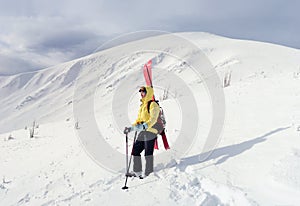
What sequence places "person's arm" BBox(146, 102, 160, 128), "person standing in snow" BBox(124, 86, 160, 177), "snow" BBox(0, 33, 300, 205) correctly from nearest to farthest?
"snow" BBox(0, 33, 300, 205) → "person's arm" BBox(146, 102, 160, 128) → "person standing in snow" BBox(124, 86, 160, 177)

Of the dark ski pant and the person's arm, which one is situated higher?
the person's arm

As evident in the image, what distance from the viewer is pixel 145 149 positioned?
18.2 ft

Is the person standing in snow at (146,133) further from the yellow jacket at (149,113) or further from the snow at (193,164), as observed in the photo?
the snow at (193,164)

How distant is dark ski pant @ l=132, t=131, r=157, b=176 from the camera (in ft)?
17.9

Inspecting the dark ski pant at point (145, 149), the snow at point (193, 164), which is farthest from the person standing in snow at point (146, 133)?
the snow at point (193, 164)

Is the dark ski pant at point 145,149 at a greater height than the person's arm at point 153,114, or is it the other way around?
the person's arm at point 153,114

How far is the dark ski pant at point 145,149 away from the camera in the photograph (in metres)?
5.45

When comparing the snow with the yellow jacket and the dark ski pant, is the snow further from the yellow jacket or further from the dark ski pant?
the yellow jacket

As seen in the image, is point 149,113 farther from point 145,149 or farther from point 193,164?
point 193,164

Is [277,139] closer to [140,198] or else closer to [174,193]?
[174,193]

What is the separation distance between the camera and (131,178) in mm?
5316

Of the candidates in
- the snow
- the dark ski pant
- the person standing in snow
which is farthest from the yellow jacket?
the snow

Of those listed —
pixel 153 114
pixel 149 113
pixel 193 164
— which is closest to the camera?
pixel 153 114

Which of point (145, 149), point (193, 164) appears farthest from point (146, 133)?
point (193, 164)
